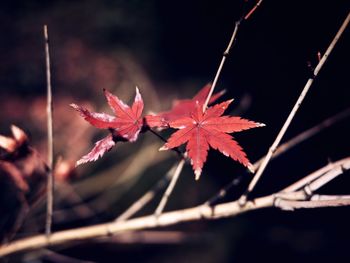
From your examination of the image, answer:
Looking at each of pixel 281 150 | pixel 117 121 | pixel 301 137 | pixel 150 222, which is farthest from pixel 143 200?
pixel 301 137

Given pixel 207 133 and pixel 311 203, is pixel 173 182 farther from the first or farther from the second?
pixel 311 203

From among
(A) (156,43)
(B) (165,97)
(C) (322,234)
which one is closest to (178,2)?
(A) (156,43)

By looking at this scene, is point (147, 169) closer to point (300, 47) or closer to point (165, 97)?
point (165, 97)

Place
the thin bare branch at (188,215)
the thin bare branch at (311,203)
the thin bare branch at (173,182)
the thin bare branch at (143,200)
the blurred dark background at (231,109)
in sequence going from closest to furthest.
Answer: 1. the thin bare branch at (311,203)
2. the thin bare branch at (188,215)
3. the thin bare branch at (173,182)
4. the thin bare branch at (143,200)
5. the blurred dark background at (231,109)

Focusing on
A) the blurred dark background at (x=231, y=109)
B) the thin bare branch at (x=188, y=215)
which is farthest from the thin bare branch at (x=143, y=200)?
the blurred dark background at (x=231, y=109)

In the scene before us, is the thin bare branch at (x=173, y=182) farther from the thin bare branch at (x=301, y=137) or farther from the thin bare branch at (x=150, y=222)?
the thin bare branch at (x=301, y=137)

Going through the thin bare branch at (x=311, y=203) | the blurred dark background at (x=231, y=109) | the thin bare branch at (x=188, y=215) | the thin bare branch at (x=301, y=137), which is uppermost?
the blurred dark background at (x=231, y=109)
